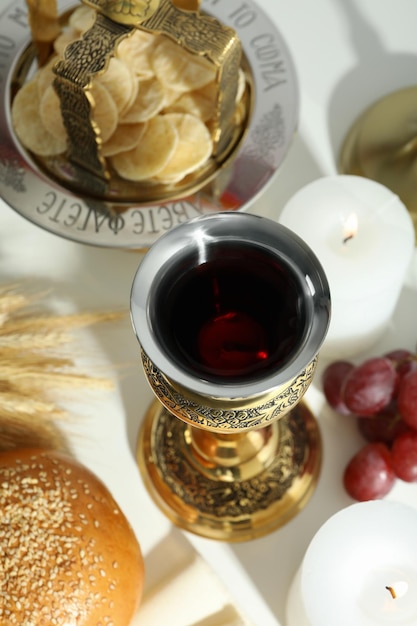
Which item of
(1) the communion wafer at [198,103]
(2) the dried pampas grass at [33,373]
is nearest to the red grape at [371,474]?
(2) the dried pampas grass at [33,373]

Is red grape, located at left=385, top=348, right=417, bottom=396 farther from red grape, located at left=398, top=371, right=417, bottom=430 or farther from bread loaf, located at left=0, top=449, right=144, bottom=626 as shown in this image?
bread loaf, located at left=0, top=449, right=144, bottom=626

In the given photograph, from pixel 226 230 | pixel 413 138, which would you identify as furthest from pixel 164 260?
pixel 413 138

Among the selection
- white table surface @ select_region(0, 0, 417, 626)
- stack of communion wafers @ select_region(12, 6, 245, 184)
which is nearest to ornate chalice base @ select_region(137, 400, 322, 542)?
white table surface @ select_region(0, 0, 417, 626)

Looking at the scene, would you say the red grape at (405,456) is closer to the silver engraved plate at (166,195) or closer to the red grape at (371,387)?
the red grape at (371,387)

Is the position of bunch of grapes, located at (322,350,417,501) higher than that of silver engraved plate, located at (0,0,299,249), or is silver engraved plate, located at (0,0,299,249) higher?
silver engraved plate, located at (0,0,299,249)

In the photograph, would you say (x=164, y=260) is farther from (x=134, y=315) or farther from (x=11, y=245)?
(x=11, y=245)

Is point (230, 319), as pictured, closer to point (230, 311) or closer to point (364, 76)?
point (230, 311)
